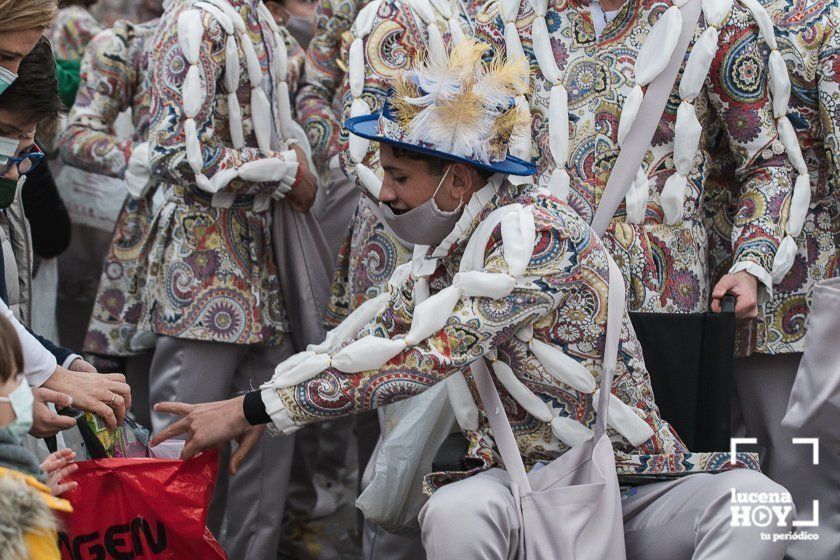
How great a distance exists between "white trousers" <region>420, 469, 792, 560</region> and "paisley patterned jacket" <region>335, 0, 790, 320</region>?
2.17 ft

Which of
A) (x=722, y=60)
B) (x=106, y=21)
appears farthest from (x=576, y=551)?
(x=106, y=21)

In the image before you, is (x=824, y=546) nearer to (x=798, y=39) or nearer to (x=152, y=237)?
(x=798, y=39)

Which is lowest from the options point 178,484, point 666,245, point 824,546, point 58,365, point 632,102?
point 824,546

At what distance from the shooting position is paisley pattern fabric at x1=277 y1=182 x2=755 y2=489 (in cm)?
314

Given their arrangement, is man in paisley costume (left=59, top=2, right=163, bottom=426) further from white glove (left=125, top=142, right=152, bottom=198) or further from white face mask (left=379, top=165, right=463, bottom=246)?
white face mask (left=379, top=165, right=463, bottom=246)

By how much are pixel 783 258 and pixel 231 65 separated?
1808mm

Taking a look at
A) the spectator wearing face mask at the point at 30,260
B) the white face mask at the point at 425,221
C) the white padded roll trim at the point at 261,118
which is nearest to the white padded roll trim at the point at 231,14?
the white padded roll trim at the point at 261,118

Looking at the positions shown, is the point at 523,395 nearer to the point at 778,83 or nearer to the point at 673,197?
the point at 673,197

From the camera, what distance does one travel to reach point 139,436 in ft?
11.4

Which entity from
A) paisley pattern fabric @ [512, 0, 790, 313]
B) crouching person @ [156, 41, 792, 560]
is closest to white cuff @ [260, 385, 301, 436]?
crouching person @ [156, 41, 792, 560]

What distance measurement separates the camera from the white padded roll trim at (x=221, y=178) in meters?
4.24

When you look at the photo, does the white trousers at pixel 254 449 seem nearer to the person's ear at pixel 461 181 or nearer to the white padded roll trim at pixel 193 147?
the white padded roll trim at pixel 193 147

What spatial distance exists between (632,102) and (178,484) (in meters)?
1.59

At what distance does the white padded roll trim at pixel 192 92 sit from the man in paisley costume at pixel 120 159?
72 cm
